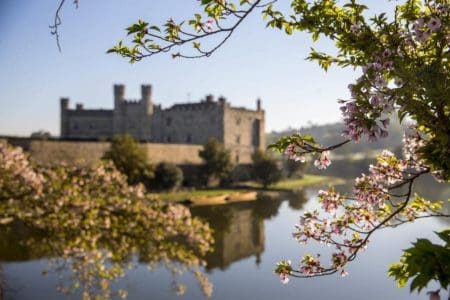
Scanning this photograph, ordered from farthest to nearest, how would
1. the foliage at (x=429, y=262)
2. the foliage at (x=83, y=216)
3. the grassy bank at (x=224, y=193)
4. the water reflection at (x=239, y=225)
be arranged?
the grassy bank at (x=224, y=193) → the water reflection at (x=239, y=225) → the foliage at (x=83, y=216) → the foliage at (x=429, y=262)

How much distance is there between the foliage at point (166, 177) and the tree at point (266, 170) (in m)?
12.3

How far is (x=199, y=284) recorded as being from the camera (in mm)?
14664

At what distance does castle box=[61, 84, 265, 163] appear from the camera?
192 feet

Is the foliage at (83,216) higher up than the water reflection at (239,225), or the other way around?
the foliage at (83,216)

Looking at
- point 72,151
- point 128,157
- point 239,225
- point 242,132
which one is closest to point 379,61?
point 239,225

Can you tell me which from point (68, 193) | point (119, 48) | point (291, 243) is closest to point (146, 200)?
point (68, 193)

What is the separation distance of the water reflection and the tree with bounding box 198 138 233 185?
5020 mm

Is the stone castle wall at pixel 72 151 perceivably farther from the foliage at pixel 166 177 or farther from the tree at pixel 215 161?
the tree at pixel 215 161

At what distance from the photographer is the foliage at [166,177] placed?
39.5 metres

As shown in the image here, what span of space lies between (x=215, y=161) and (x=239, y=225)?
20.5 metres

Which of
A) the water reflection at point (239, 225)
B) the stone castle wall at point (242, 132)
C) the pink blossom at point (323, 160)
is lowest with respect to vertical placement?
the water reflection at point (239, 225)

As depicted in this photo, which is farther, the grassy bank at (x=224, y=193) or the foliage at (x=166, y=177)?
the foliage at (x=166, y=177)

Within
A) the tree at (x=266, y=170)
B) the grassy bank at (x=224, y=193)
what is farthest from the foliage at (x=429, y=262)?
the tree at (x=266, y=170)

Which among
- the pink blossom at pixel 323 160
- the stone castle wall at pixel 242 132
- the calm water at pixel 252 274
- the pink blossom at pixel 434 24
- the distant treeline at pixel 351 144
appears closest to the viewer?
the pink blossom at pixel 434 24
